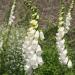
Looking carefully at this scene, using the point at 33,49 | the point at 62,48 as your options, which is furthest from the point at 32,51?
the point at 62,48

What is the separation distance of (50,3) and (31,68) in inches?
204

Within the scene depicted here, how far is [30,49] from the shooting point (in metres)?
5.59

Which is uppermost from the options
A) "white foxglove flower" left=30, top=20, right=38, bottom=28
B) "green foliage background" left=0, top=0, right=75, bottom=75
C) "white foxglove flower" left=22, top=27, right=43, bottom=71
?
"white foxglove flower" left=30, top=20, right=38, bottom=28

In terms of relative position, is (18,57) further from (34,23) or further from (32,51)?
(34,23)

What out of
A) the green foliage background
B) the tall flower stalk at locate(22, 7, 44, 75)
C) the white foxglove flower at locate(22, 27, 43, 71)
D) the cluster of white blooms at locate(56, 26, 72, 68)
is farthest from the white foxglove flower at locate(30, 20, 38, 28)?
the green foliage background

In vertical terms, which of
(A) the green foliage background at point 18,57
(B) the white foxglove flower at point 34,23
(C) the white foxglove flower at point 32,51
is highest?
(B) the white foxglove flower at point 34,23

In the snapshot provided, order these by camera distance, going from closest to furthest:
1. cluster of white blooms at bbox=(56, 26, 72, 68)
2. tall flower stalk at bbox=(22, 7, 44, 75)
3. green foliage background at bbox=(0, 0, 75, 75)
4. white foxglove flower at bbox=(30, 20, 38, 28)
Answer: white foxglove flower at bbox=(30, 20, 38, 28) → tall flower stalk at bbox=(22, 7, 44, 75) → cluster of white blooms at bbox=(56, 26, 72, 68) → green foliage background at bbox=(0, 0, 75, 75)

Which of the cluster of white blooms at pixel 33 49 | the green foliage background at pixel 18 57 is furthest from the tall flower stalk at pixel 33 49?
the green foliage background at pixel 18 57

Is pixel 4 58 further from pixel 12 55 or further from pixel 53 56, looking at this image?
pixel 53 56

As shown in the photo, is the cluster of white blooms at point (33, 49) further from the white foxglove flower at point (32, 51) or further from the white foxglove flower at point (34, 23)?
the white foxglove flower at point (34, 23)

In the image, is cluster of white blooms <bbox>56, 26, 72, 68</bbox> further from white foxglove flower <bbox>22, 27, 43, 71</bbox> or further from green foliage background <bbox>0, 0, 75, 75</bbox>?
white foxglove flower <bbox>22, 27, 43, 71</bbox>

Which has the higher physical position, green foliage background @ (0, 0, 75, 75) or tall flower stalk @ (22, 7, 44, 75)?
tall flower stalk @ (22, 7, 44, 75)

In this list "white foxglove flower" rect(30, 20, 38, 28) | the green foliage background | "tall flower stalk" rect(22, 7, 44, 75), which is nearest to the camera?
"white foxglove flower" rect(30, 20, 38, 28)

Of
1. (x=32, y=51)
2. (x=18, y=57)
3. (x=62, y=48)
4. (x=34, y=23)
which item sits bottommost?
(x=18, y=57)
